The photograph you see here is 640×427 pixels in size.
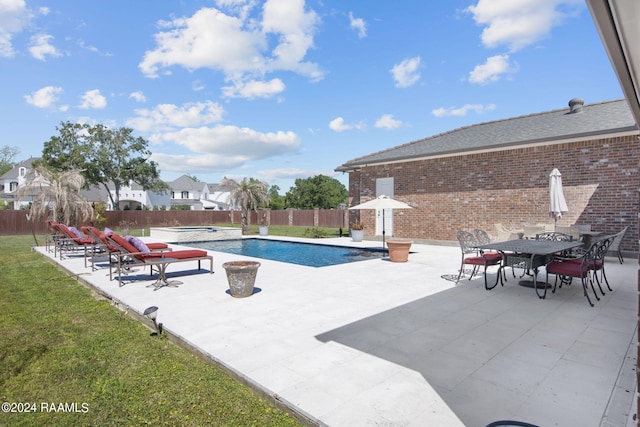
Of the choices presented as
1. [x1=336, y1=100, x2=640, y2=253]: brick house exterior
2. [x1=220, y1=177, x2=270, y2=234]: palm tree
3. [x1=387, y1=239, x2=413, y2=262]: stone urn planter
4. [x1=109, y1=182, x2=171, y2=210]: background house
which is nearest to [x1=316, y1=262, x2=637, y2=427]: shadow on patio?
[x1=387, y1=239, x2=413, y2=262]: stone urn planter

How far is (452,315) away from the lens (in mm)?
5008

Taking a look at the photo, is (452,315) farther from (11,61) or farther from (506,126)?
(11,61)

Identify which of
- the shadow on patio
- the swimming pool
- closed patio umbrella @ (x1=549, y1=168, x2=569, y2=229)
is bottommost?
the swimming pool

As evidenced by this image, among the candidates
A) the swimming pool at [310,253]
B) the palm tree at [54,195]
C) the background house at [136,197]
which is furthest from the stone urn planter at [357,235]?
the background house at [136,197]

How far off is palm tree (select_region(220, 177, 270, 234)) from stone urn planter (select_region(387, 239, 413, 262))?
14.1 m

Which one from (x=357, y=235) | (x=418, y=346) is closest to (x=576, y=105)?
(x=357, y=235)

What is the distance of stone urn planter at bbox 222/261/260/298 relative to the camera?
594 cm

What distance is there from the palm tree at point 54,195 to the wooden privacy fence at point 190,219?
37.7 ft

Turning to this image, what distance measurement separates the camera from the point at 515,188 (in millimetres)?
12508

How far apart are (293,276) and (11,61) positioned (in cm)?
1483

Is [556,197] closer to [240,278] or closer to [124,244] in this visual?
[240,278]

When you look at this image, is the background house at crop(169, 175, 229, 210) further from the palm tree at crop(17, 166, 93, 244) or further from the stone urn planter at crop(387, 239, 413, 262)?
the stone urn planter at crop(387, 239, 413, 262)

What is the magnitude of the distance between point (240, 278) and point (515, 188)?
1095 cm

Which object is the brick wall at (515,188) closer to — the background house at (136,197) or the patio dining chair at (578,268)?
the patio dining chair at (578,268)
